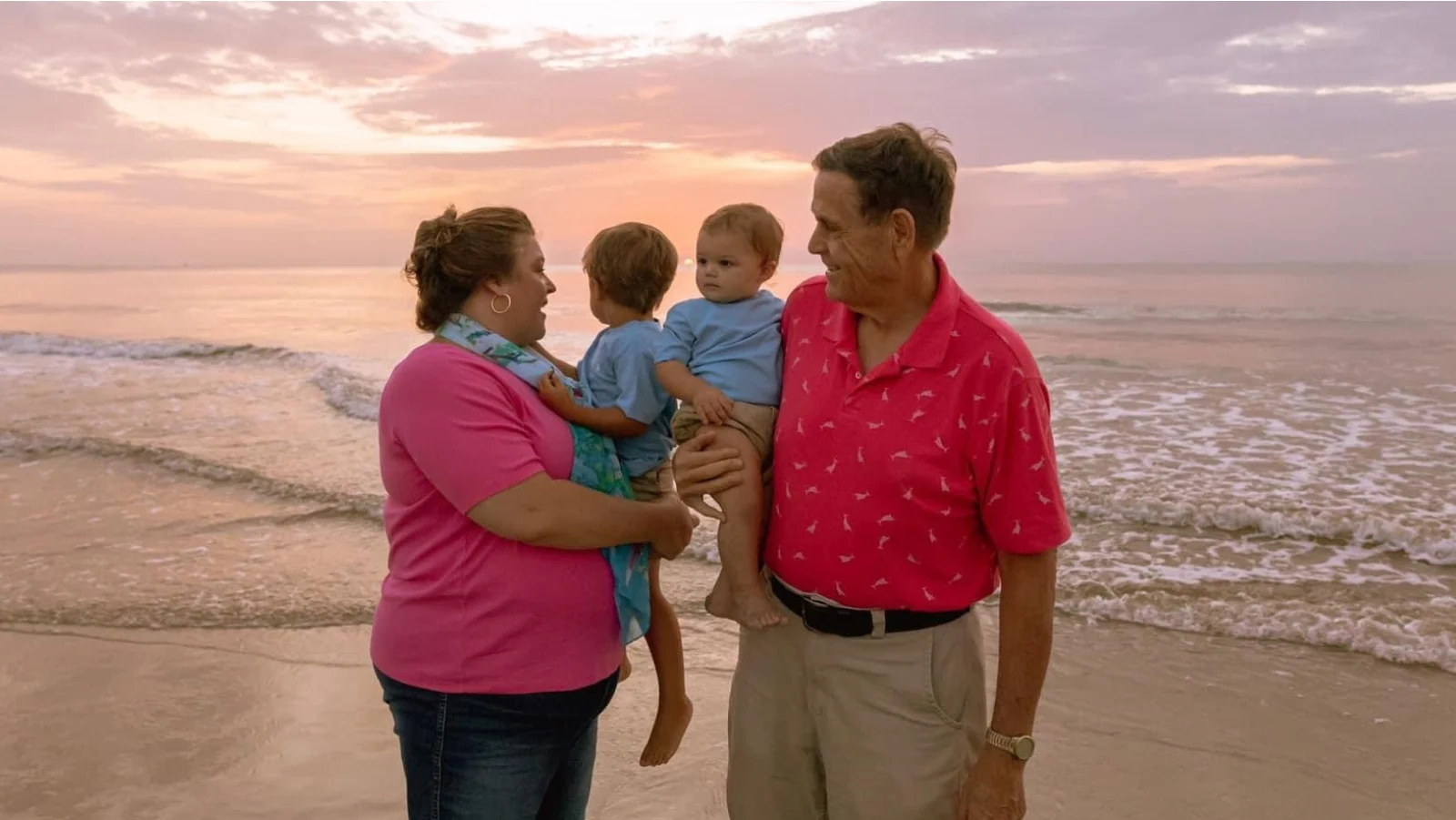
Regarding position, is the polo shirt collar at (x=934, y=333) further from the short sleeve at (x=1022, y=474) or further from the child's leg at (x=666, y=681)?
the child's leg at (x=666, y=681)

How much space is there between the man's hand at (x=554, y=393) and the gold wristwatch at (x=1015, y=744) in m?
1.19

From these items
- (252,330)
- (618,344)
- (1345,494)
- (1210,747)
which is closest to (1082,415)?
(1345,494)

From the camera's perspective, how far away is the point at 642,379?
2771 millimetres

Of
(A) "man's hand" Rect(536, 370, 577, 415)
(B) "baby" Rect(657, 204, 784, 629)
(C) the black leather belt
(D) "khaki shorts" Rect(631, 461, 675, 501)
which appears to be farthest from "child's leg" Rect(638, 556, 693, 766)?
(A) "man's hand" Rect(536, 370, 577, 415)

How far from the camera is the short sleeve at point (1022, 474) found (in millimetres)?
2105

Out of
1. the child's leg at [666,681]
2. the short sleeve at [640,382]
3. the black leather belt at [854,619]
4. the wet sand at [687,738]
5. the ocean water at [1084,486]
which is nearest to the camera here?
the black leather belt at [854,619]

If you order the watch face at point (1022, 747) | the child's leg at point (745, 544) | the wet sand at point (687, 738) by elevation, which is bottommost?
the wet sand at point (687, 738)

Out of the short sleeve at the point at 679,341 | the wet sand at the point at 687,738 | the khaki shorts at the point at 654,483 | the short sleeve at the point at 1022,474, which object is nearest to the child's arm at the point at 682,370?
the short sleeve at the point at 679,341

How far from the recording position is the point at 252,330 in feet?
85.1

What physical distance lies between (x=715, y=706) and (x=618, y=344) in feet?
8.18

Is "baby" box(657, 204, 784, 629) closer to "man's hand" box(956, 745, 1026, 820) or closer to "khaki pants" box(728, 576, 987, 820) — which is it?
"khaki pants" box(728, 576, 987, 820)

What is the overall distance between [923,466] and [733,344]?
684mm

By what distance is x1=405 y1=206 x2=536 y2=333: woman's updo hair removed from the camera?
222cm

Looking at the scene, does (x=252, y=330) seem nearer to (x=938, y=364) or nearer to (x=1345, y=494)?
(x=1345, y=494)
